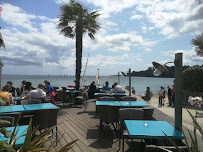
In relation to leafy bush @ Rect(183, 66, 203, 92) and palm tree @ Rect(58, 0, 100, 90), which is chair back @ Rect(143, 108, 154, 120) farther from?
leafy bush @ Rect(183, 66, 203, 92)

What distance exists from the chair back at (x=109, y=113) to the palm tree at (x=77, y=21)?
6.62 metres

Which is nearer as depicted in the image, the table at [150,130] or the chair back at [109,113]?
the table at [150,130]

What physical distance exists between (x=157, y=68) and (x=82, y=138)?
7.81 feet

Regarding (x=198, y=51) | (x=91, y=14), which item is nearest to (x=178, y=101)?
(x=91, y=14)

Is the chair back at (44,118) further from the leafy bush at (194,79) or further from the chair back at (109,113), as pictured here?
the leafy bush at (194,79)

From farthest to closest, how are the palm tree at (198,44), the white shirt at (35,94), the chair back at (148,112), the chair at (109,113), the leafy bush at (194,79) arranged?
the palm tree at (198,44) → the leafy bush at (194,79) → the white shirt at (35,94) → the chair at (109,113) → the chair back at (148,112)

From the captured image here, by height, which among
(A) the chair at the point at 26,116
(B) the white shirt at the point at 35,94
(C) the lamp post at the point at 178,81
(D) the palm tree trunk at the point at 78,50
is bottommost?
(A) the chair at the point at 26,116

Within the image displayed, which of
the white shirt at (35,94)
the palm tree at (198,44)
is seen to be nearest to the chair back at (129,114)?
the white shirt at (35,94)

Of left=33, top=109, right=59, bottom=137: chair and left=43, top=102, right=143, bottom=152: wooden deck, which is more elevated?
left=33, top=109, right=59, bottom=137: chair

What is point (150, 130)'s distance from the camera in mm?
2551

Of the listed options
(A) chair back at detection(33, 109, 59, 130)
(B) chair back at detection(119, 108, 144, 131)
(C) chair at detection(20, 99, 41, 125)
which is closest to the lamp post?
(B) chair back at detection(119, 108, 144, 131)

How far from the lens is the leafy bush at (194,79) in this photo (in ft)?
39.8

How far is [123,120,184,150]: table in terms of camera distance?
2.36 m

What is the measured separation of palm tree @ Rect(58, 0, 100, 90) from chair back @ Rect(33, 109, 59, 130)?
6900 mm
